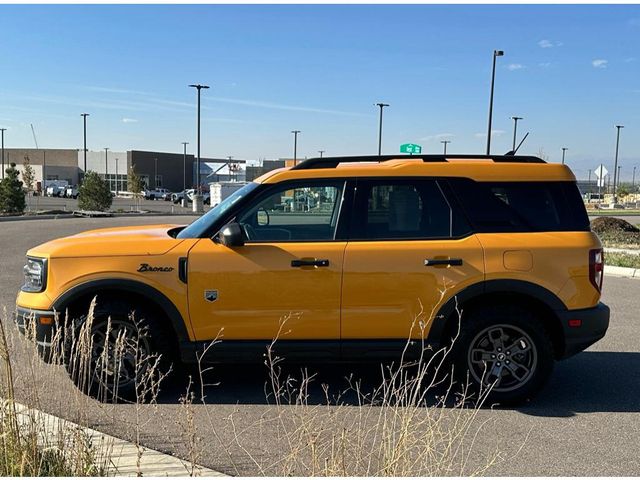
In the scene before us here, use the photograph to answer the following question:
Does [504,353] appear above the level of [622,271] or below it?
above

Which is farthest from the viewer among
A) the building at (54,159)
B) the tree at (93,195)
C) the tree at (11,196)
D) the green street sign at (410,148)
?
the building at (54,159)

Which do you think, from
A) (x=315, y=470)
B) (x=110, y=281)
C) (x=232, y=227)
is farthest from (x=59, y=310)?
(x=315, y=470)

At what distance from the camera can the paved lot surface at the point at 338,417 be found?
353cm

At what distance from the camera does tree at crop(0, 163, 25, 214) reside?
1188 inches

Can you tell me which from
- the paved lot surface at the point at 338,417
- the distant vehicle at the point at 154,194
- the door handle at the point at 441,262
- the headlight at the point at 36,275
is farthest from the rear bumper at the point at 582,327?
the distant vehicle at the point at 154,194

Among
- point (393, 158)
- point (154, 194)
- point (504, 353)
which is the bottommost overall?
point (504, 353)

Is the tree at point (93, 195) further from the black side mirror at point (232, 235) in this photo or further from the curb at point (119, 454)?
the curb at point (119, 454)

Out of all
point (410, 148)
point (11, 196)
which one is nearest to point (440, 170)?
point (410, 148)

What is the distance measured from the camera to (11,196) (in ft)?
99.3

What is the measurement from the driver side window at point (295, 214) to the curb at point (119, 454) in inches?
70.0

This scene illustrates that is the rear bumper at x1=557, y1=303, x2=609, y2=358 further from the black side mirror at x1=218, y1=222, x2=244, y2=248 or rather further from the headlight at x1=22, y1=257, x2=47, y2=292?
the headlight at x1=22, y1=257, x2=47, y2=292

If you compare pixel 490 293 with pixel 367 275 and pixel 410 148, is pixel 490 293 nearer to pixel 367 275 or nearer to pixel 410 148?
pixel 367 275

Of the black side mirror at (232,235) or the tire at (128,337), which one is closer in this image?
the black side mirror at (232,235)

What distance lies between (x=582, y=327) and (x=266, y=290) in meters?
2.57
